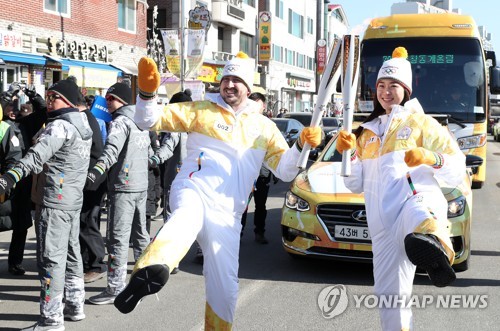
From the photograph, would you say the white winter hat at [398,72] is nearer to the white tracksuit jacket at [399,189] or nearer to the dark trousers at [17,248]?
the white tracksuit jacket at [399,189]

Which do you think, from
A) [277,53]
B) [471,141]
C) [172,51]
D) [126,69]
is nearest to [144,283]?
[471,141]

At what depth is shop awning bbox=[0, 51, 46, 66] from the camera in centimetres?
1625

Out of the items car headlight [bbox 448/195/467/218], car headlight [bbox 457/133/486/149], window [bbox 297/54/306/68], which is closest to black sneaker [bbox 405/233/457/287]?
car headlight [bbox 448/195/467/218]

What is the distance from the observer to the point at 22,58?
17.0m

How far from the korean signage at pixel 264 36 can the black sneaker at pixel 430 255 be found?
37715 mm

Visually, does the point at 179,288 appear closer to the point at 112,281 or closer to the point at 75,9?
the point at 112,281

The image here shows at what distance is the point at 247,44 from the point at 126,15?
59.3 ft

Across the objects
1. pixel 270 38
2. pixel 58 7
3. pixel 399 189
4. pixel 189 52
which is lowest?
pixel 399 189

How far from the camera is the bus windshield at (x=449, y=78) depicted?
12242 mm

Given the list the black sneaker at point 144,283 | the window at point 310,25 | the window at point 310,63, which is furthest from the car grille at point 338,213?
the window at point 310,63

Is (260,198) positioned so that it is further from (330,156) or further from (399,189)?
(399,189)

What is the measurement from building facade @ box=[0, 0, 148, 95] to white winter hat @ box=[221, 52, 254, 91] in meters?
12.5

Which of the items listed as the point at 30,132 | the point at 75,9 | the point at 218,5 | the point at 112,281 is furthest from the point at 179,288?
the point at 218,5

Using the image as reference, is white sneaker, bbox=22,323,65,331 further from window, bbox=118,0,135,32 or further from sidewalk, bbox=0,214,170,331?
window, bbox=118,0,135,32
